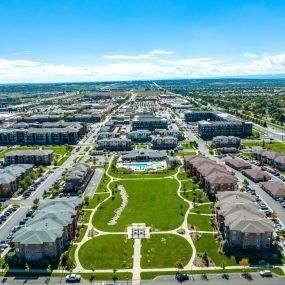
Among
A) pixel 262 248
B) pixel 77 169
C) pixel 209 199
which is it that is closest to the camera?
pixel 262 248

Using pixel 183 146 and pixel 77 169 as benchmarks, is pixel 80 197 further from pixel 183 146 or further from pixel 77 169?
pixel 183 146

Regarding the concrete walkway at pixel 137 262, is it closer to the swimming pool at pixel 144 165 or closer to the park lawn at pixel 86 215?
the park lawn at pixel 86 215

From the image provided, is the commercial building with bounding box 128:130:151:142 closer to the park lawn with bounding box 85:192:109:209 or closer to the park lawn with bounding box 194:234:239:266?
the park lawn with bounding box 85:192:109:209

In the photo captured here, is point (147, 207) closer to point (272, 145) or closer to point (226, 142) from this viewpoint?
point (226, 142)

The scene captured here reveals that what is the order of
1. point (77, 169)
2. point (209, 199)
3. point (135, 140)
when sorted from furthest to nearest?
point (135, 140)
point (77, 169)
point (209, 199)

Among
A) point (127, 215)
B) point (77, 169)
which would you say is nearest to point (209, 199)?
point (127, 215)

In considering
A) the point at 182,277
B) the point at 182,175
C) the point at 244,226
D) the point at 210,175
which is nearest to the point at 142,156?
the point at 182,175
